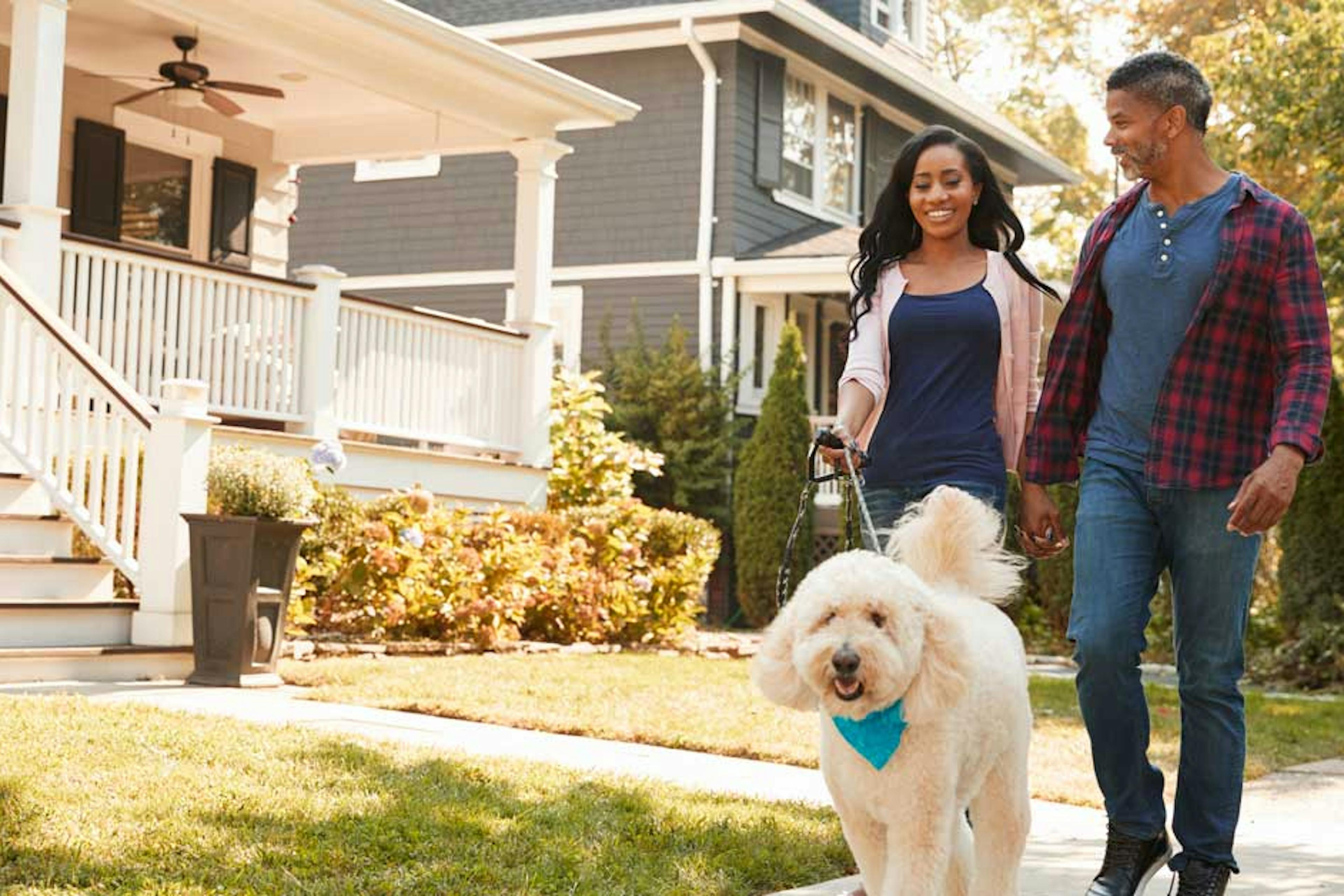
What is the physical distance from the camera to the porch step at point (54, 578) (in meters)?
8.88

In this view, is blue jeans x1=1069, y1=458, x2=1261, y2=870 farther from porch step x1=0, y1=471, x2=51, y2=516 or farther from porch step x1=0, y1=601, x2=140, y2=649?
porch step x1=0, y1=471, x2=51, y2=516

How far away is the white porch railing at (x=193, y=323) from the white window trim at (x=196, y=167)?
2.20m

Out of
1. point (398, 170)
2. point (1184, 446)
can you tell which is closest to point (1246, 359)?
point (1184, 446)

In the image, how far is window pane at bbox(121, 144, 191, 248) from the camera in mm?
14609

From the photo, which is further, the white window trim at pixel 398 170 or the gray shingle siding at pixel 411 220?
the white window trim at pixel 398 170

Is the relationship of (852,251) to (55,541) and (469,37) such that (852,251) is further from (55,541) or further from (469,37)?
(55,541)

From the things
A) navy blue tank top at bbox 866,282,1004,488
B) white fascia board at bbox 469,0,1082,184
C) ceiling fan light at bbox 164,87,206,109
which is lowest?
navy blue tank top at bbox 866,282,1004,488

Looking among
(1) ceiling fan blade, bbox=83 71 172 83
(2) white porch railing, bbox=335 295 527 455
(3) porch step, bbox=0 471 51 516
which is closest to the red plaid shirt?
(3) porch step, bbox=0 471 51 516

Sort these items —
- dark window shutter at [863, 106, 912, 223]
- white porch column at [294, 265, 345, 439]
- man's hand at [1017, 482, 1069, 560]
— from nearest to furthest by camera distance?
1. man's hand at [1017, 482, 1069, 560]
2. white porch column at [294, 265, 345, 439]
3. dark window shutter at [863, 106, 912, 223]

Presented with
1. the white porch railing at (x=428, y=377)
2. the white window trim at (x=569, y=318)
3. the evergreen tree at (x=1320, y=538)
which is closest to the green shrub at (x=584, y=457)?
the white porch railing at (x=428, y=377)

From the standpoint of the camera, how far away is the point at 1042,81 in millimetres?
38844

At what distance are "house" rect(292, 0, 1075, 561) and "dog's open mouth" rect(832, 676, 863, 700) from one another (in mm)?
15980

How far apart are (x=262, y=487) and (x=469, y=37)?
17.0ft

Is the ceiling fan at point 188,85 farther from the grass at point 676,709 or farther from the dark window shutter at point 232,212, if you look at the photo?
the grass at point 676,709
